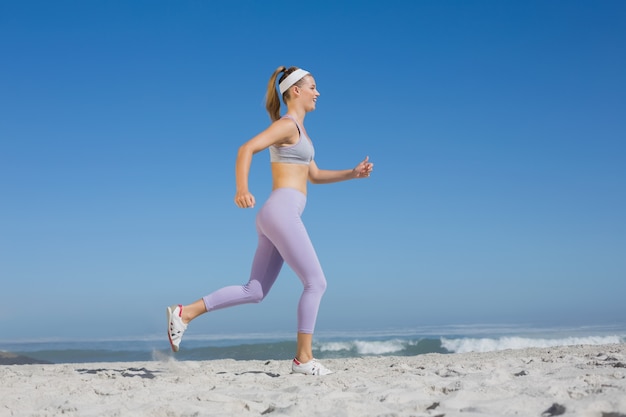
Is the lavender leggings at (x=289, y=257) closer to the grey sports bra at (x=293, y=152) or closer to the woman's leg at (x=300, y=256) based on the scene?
the woman's leg at (x=300, y=256)

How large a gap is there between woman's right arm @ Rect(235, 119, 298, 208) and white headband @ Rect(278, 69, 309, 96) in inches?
16.2

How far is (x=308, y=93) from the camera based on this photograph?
4.84 metres

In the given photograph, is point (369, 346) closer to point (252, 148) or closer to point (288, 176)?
point (288, 176)

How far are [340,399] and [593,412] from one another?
1163 millimetres

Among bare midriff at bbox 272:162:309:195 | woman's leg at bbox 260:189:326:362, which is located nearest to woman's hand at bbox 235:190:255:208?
woman's leg at bbox 260:189:326:362

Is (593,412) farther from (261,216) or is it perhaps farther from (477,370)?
(261,216)

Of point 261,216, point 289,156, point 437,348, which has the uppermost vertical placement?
point 289,156

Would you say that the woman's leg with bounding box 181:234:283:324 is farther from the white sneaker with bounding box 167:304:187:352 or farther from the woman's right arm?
the woman's right arm

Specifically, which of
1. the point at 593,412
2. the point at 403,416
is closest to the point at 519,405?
the point at 593,412

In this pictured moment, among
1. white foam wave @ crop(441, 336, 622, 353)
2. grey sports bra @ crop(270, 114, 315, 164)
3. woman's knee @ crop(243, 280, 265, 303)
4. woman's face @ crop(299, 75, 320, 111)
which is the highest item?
woman's face @ crop(299, 75, 320, 111)

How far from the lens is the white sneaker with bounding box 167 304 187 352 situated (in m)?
4.42

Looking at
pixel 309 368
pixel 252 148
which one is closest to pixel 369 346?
pixel 309 368

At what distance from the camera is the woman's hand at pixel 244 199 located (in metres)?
4.00

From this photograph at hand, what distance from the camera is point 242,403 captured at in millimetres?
3244
